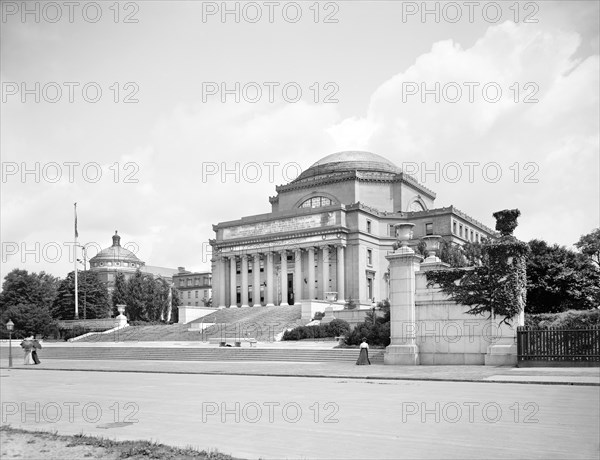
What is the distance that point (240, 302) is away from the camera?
267 ft

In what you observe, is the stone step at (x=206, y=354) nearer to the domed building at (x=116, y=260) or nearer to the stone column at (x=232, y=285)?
the stone column at (x=232, y=285)

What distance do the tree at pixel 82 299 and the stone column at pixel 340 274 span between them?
113 ft

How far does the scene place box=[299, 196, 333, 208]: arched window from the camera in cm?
8375

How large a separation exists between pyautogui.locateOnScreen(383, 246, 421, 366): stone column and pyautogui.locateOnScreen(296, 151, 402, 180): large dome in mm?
56346

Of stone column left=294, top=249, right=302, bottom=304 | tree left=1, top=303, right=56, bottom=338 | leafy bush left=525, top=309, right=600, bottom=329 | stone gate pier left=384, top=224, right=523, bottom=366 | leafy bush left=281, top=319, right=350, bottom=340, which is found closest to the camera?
leafy bush left=525, top=309, right=600, bottom=329

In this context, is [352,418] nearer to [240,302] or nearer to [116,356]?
[116,356]

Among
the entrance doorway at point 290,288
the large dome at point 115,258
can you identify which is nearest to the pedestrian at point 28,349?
the entrance doorway at point 290,288

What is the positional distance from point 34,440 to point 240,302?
240ft

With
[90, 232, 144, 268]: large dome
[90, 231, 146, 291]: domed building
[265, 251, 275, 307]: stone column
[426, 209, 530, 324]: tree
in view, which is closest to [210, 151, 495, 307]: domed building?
[265, 251, 275, 307]: stone column

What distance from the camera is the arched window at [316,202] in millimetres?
83750

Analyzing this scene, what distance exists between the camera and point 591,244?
56.2 metres

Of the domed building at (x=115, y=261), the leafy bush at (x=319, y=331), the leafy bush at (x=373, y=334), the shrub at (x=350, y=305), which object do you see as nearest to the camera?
the leafy bush at (x=373, y=334)

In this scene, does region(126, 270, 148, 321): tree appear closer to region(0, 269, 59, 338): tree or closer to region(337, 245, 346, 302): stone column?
region(0, 269, 59, 338): tree

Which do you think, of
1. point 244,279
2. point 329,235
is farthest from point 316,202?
point 244,279
